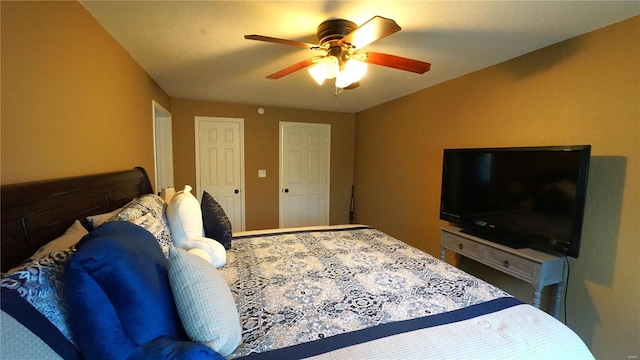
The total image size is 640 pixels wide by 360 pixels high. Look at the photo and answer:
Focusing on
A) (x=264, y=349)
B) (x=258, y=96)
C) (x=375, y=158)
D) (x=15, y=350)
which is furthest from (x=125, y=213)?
(x=375, y=158)

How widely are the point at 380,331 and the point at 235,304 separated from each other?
0.60m

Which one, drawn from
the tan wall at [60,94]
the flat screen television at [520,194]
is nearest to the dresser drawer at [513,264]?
the flat screen television at [520,194]

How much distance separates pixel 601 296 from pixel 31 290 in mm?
2821

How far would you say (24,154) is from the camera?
3.39ft

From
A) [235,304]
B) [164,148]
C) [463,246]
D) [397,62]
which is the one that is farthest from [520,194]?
[164,148]

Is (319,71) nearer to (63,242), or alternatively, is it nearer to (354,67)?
(354,67)

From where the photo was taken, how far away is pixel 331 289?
1398mm

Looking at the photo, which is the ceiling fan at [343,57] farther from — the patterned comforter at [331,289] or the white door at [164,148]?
the white door at [164,148]

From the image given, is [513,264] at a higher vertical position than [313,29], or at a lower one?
lower

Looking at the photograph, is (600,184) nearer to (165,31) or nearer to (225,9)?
(225,9)

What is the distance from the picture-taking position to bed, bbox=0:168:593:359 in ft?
2.22

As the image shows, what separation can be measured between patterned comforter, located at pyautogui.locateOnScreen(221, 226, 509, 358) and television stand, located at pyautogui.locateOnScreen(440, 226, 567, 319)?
602mm

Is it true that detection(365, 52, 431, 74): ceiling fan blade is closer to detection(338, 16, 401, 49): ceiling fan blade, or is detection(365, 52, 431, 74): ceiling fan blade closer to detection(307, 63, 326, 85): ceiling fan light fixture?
detection(338, 16, 401, 49): ceiling fan blade

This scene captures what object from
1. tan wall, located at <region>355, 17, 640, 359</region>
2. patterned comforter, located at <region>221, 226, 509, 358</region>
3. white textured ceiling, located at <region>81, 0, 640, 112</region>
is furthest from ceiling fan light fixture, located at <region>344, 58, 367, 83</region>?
patterned comforter, located at <region>221, 226, 509, 358</region>
